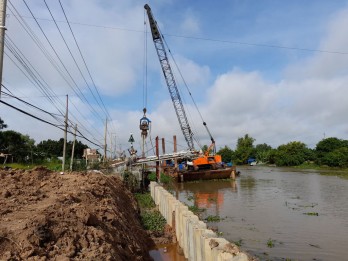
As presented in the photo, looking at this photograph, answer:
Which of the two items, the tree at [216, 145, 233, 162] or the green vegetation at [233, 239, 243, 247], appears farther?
the tree at [216, 145, 233, 162]

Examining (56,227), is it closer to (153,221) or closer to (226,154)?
(153,221)

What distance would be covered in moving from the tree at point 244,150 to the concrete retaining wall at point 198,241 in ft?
381

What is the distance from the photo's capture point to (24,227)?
5.49m

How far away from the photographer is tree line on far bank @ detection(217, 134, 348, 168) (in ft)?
255

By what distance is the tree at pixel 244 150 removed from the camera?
128 meters

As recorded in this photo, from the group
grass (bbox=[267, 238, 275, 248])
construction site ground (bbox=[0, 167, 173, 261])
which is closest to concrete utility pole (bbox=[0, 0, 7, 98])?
construction site ground (bbox=[0, 167, 173, 261])

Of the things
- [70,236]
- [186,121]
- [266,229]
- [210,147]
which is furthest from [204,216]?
[186,121]

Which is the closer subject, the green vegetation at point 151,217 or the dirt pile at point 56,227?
the dirt pile at point 56,227

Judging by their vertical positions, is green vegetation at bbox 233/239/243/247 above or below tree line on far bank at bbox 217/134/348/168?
below

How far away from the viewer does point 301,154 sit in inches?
3780

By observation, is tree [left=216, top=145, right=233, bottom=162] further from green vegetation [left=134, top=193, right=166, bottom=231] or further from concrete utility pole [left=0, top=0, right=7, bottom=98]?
concrete utility pole [left=0, top=0, right=7, bottom=98]

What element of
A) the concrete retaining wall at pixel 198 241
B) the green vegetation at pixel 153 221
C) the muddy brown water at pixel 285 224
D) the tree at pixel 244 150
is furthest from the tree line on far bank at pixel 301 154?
the concrete retaining wall at pixel 198 241

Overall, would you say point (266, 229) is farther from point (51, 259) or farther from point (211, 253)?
point (51, 259)

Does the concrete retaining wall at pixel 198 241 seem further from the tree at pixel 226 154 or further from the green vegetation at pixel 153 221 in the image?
the tree at pixel 226 154
